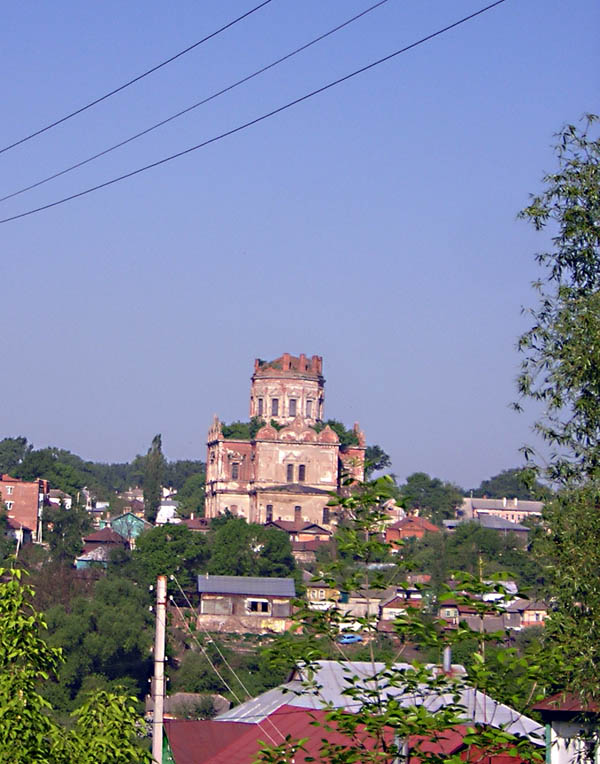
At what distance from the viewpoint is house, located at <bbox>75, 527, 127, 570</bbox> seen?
64.9 metres

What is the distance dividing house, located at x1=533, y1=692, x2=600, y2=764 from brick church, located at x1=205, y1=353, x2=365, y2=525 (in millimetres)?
59596

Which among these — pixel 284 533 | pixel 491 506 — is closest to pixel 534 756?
pixel 284 533

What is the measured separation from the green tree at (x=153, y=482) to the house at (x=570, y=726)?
230 ft

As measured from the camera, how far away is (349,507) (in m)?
7.31

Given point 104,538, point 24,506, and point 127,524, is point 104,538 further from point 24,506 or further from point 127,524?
point 127,524

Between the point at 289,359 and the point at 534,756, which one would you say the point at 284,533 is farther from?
the point at 534,756

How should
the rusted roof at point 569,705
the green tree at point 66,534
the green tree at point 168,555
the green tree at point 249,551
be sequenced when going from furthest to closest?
the green tree at point 66,534, the green tree at point 249,551, the green tree at point 168,555, the rusted roof at point 569,705

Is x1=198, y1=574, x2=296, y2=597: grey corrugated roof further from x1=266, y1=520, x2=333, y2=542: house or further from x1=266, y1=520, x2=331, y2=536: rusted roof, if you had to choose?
x1=266, y1=520, x2=331, y2=536: rusted roof

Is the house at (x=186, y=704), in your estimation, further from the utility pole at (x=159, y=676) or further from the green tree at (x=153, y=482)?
the green tree at (x=153, y=482)

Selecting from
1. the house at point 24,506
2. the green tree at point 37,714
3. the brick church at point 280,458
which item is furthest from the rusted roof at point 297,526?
the green tree at point 37,714

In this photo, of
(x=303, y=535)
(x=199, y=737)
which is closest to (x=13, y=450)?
(x=303, y=535)

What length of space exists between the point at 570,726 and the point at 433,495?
275ft

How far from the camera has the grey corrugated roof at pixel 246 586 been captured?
190 feet

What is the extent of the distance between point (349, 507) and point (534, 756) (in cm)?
168
